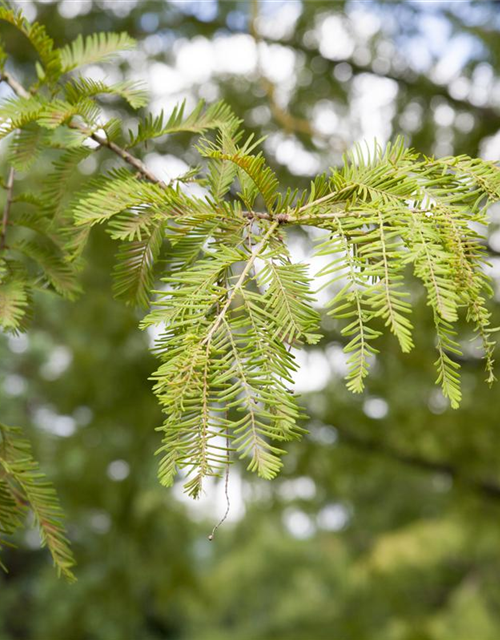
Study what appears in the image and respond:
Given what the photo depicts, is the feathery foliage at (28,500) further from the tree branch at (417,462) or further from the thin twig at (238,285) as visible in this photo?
the tree branch at (417,462)

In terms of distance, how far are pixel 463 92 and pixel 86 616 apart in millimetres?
3255

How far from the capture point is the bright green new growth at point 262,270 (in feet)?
1.51

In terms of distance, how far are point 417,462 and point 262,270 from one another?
9.20 ft

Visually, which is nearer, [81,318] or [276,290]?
[276,290]

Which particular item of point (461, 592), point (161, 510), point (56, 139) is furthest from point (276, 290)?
point (461, 592)

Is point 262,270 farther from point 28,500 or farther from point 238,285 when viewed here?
point 28,500

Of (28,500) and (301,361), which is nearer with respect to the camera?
(28,500)

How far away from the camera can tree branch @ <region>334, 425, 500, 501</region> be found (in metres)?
3.05

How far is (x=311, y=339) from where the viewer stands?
48cm

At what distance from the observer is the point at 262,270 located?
20.3 inches

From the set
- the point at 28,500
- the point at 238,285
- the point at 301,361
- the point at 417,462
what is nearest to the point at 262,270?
the point at 238,285

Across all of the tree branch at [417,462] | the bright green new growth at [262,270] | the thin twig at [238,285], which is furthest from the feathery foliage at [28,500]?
the tree branch at [417,462]

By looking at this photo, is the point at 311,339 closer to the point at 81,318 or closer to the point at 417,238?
the point at 417,238

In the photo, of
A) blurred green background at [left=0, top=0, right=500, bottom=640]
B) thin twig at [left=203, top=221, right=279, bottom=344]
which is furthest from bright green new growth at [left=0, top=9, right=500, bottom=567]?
blurred green background at [left=0, top=0, right=500, bottom=640]
